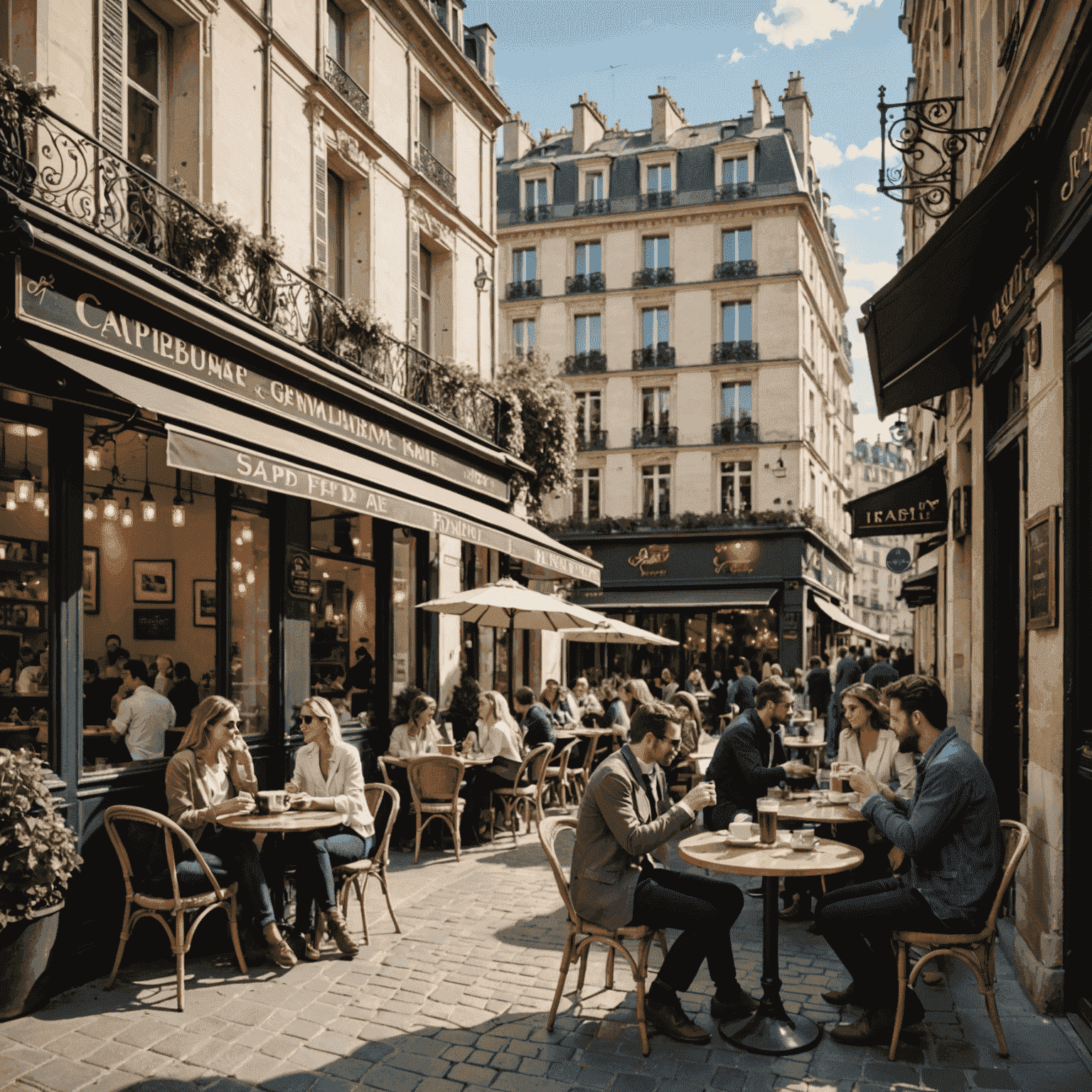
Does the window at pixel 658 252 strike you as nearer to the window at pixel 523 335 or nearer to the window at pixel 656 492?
the window at pixel 523 335

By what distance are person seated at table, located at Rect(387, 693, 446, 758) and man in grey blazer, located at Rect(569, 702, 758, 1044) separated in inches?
177

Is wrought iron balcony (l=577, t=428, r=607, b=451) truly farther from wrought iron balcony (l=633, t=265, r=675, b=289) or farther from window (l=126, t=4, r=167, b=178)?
window (l=126, t=4, r=167, b=178)

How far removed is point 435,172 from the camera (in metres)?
13.3

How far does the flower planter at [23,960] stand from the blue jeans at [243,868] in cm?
77

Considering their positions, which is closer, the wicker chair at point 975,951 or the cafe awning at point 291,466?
the wicker chair at point 975,951

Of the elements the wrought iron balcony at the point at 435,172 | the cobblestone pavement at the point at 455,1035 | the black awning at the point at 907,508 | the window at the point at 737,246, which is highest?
the window at the point at 737,246

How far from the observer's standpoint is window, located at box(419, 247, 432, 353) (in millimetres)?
13555

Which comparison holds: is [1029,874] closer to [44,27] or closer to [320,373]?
[320,373]

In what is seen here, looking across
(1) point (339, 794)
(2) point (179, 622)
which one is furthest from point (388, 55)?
(1) point (339, 794)

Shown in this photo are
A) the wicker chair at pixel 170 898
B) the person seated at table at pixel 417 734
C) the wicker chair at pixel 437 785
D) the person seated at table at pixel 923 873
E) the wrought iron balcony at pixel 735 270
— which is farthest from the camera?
the wrought iron balcony at pixel 735 270

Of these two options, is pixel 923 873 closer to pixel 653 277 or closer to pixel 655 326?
pixel 655 326

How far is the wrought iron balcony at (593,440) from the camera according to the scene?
2942 cm

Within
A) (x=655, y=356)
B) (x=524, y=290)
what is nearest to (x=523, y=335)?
(x=524, y=290)

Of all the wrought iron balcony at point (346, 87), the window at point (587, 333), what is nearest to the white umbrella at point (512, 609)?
the wrought iron balcony at point (346, 87)
